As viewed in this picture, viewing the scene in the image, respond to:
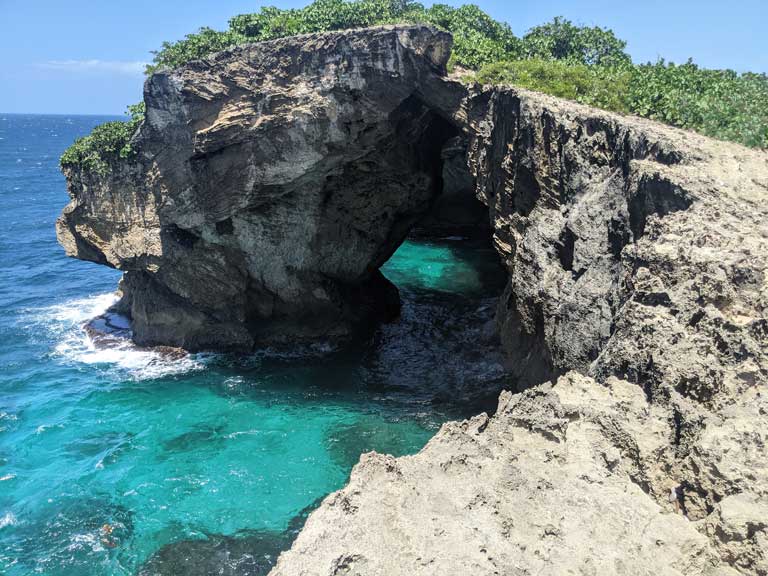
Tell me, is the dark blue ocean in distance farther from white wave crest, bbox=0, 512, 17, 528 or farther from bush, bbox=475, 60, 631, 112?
bush, bbox=475, 60, 631, 112

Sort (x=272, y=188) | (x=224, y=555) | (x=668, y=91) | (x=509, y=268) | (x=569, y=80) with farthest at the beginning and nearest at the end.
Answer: (x=272, y=188), (x=509, y=268), (x=569, y=80), (x=668, y=91), (x=224, y=555)

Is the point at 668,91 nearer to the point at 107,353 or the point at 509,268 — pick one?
the point at 509,268

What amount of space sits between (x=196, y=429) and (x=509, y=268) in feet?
42.3

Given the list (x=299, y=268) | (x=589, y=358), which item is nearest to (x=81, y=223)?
(x=299, y=268)

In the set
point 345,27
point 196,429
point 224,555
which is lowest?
point 224,555

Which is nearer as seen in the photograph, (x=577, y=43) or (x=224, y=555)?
(x=224, y=555)

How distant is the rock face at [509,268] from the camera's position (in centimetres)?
682

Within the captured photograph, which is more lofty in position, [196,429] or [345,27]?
[345,27]

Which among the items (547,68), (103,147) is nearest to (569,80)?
(547,68)

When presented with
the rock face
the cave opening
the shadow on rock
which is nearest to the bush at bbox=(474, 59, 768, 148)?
the rock face

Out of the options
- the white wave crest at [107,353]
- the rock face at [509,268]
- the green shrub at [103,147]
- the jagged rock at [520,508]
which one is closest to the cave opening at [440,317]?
the rock face at [509,268]

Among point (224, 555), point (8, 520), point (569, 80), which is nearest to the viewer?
point (224, 555)

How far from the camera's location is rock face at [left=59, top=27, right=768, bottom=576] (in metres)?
6.82

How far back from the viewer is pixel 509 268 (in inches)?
866
